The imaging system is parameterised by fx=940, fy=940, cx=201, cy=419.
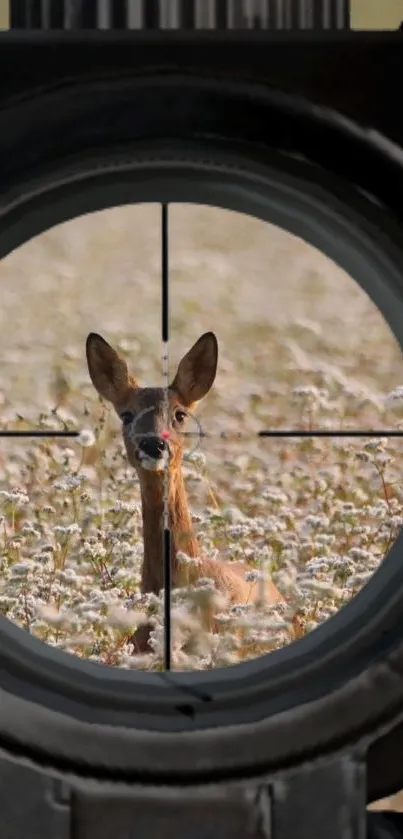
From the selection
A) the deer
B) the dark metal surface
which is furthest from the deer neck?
the dark metal surface

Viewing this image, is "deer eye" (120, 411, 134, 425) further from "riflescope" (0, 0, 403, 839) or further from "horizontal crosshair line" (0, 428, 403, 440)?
"riflescope" (0, 0, 403, 839)

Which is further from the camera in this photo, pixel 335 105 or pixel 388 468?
pixel 388 468

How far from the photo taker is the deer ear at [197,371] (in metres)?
1.26

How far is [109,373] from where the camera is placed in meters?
1.26

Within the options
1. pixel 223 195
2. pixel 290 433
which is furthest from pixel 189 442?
pixel 223 195

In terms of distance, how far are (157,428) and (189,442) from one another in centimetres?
25

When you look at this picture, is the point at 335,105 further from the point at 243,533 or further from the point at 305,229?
the point at 243,533

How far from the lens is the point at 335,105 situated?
85cm

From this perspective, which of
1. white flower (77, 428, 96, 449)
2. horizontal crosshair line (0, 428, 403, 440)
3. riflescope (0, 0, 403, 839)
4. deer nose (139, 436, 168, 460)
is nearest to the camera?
riflescope (0, 0, 403, 839)

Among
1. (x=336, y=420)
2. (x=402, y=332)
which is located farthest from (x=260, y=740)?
(x=336, y=420)

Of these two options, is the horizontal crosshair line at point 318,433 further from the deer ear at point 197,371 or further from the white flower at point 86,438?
the white flower at point 86,438

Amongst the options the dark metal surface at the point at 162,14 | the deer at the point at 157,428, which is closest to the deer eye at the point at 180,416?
the deer at the point at 157,428

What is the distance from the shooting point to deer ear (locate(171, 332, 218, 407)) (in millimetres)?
1264

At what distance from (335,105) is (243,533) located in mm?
1128
